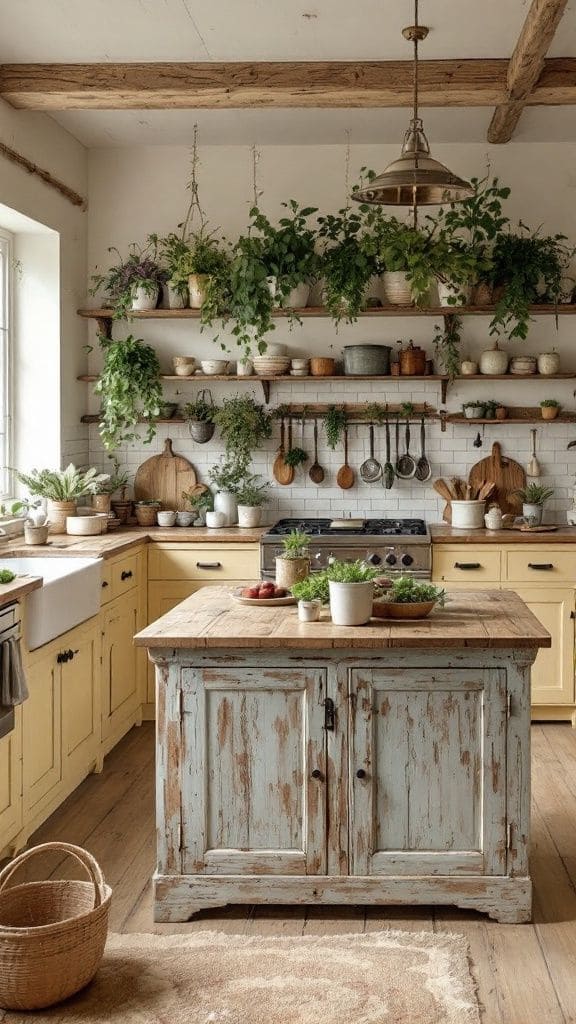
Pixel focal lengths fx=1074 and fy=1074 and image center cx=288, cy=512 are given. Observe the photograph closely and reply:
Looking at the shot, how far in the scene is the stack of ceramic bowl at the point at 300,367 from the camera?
22.2 ft

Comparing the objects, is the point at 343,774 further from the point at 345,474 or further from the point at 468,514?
the point at 345,474

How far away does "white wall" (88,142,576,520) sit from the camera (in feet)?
22.3

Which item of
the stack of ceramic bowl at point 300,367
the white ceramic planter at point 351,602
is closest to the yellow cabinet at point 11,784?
the white ceramic planter at point 351,602

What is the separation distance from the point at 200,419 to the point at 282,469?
2.05 feet

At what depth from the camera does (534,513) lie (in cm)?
661

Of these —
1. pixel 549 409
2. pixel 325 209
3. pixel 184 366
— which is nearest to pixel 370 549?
pixel 549 409

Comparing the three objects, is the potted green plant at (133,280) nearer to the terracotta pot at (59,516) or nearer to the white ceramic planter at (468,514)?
the terracotta pot at (59,516)

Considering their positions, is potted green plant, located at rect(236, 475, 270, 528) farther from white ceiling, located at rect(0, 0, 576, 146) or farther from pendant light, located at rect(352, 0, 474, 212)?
pendant light, located at rect(352, 0, 474, 212)

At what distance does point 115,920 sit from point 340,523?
11.3 ft

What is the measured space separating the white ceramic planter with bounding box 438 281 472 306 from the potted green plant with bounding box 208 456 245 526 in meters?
1.67

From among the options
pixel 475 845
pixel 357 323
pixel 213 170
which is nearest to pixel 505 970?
A: pixel 475 845

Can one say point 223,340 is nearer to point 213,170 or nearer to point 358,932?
point 213,170

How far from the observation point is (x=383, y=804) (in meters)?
3.61

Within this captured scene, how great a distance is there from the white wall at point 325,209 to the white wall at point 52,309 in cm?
30
